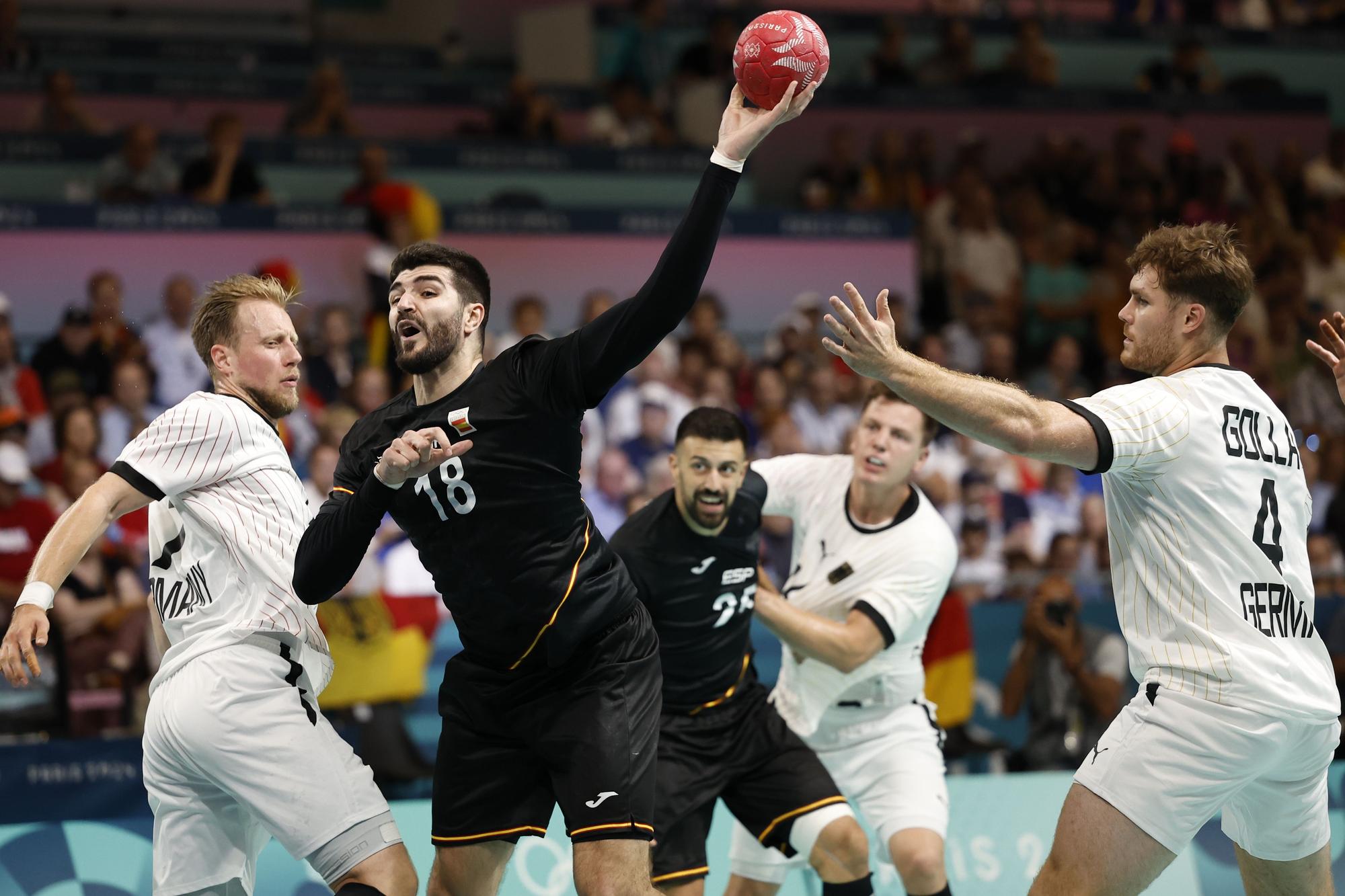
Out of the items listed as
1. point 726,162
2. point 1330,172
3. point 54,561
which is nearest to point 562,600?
point 726,162

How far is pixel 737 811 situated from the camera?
6539 mm

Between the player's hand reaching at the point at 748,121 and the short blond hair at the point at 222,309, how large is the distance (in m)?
1.83

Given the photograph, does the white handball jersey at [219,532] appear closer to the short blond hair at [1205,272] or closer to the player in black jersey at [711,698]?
the player in black jersey at [711,698]

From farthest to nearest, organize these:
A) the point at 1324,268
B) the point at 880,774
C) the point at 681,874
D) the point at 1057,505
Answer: the point at 1324,268
the point at 1057,505
the point at 880,774
the point at 681,874

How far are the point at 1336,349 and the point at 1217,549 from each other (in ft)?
4.14

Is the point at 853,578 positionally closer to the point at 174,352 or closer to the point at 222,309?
the point at 222,309

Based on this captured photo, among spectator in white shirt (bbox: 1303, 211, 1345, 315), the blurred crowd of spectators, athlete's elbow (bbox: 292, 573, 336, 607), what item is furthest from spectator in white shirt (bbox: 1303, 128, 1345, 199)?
athlete's elbow (bbox: 292, 573, 336, 607)

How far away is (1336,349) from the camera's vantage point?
5605 mm

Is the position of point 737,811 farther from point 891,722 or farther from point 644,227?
point 644,227

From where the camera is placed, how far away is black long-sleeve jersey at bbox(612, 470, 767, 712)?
638 centimetres

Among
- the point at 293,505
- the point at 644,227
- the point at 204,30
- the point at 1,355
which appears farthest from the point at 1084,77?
the point at 293,505

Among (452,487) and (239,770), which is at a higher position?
(452,487)

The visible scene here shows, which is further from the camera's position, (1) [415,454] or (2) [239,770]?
(2) [239,770]

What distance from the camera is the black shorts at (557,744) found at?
16.0 ft
